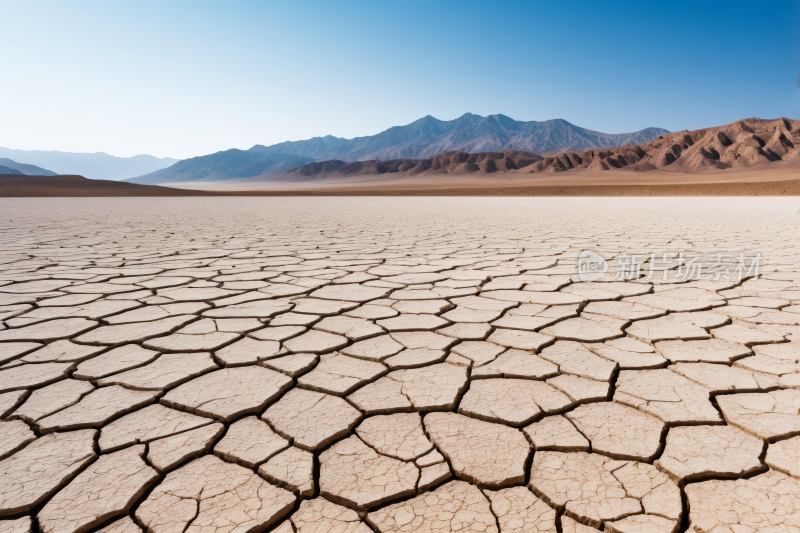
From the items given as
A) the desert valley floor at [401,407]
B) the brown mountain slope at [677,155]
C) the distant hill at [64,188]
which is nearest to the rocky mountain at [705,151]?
the brown mountain slope at [677,155]

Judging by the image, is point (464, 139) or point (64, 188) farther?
point (464, 139)

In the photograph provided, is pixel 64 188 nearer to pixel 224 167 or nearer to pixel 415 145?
pixel 224 167

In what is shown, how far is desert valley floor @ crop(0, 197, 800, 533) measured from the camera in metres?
0.83

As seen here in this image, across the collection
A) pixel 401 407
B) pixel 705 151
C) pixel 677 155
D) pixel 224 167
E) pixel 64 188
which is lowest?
pixel 401 407

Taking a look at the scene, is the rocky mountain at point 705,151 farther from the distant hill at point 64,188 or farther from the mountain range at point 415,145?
the mountain range at point 415,145

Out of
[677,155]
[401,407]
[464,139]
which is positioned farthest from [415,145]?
[401,407]

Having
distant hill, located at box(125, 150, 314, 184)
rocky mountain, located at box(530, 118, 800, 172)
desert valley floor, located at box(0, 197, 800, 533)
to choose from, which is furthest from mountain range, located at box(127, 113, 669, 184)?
desert valley floor, located at box(0, 197, 800, 533)

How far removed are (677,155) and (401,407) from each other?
206 ft

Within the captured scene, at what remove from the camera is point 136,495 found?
2.85ft

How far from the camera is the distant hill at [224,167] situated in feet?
398

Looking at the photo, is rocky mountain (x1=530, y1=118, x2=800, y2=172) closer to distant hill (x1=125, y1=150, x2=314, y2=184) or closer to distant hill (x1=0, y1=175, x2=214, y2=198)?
distant hill (x1=0, y1=175, x2=214, y2=198)

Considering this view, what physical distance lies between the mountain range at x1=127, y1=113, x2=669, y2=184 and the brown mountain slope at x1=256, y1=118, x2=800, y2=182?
61.7 metres

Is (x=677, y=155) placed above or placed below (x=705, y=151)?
below

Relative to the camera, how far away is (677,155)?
53.6 metres
